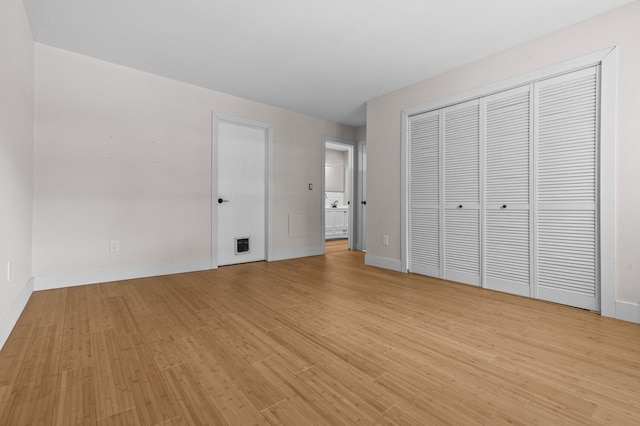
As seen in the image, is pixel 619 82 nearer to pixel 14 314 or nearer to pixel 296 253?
pixel 296 253

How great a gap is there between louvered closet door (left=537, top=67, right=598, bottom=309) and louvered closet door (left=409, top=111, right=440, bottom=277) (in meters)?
1.05

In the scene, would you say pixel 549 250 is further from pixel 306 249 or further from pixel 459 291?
pixel 306 249

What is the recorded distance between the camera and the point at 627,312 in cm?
228

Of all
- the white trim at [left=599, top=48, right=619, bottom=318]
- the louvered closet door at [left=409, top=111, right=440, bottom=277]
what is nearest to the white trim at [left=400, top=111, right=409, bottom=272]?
the louvered closet door at [left=409, top=111, right=440, bottom=277]

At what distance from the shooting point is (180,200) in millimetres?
3846

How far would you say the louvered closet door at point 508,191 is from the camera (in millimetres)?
2873

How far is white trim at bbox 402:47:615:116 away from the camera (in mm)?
2471

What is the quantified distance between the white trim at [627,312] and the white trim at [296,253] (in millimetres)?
3833

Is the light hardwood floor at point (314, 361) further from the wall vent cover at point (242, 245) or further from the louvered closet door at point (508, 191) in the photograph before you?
the wall vent cover at point (242, 245)

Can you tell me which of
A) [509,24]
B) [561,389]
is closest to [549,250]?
[561,389]

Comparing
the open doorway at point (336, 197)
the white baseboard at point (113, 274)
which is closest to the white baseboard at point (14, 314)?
the white baseboard at point (113, 274)

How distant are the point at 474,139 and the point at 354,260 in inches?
97.7

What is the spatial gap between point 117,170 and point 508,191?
422 centimetres

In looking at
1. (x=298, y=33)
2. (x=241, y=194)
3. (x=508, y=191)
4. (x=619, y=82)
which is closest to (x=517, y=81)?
(x=619, y=82)
